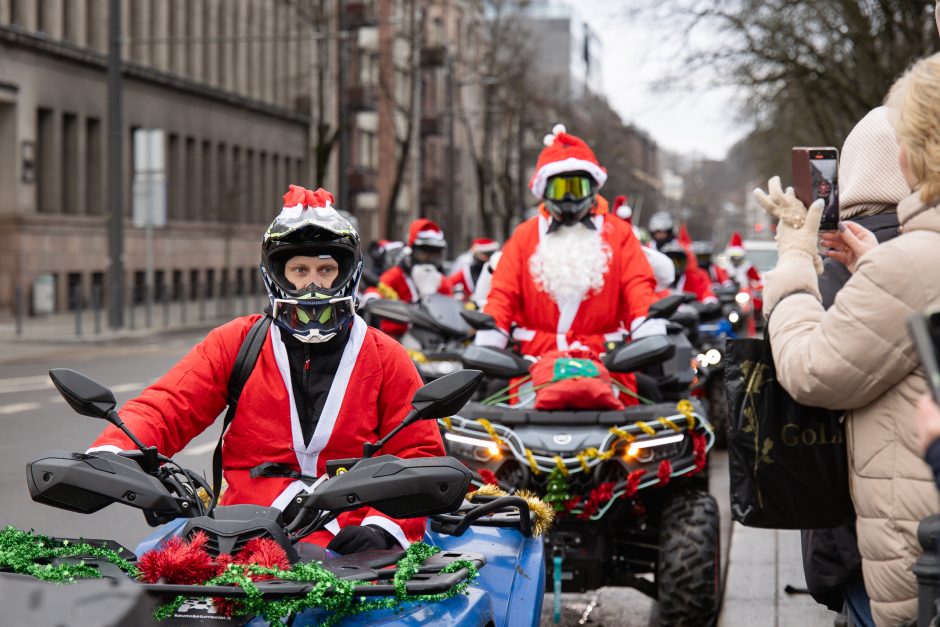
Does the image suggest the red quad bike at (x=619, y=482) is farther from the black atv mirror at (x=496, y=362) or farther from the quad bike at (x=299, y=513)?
the quad bike at (x=299, y=513)

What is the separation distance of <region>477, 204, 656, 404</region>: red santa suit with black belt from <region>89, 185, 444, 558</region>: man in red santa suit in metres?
3.00

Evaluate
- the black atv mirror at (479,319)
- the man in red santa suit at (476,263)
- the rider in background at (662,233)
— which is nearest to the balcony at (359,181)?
the man in red santa suit at (476,263)

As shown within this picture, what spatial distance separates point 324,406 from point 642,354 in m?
2.27

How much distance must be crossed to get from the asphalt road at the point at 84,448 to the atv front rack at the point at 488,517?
0.72m

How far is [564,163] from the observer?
24.3ft

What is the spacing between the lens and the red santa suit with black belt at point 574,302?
7.20m

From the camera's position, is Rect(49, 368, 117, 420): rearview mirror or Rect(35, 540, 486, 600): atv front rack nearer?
Rect(35, 540, 486, 600): atv front rack

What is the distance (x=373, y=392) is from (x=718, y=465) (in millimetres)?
7815

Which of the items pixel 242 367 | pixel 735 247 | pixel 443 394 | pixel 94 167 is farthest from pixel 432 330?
pixel 94 167

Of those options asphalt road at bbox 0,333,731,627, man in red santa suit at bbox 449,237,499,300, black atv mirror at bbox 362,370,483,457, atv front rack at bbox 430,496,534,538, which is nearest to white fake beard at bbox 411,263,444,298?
man in red santa suit at bbox 449,237,499,300

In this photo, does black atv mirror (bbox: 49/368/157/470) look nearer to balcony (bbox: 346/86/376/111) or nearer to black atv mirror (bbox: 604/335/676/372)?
black atv mirror (bbox: 604/335/676/372)

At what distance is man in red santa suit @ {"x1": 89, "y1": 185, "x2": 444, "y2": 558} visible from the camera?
4.04 metres

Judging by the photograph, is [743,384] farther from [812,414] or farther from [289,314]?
[289,314]

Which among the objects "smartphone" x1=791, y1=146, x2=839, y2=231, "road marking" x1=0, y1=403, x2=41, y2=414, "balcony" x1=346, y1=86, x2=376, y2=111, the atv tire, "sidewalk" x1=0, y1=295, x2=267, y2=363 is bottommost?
"sidewalk" x1=0, y1=295, x2=267, y2=363
